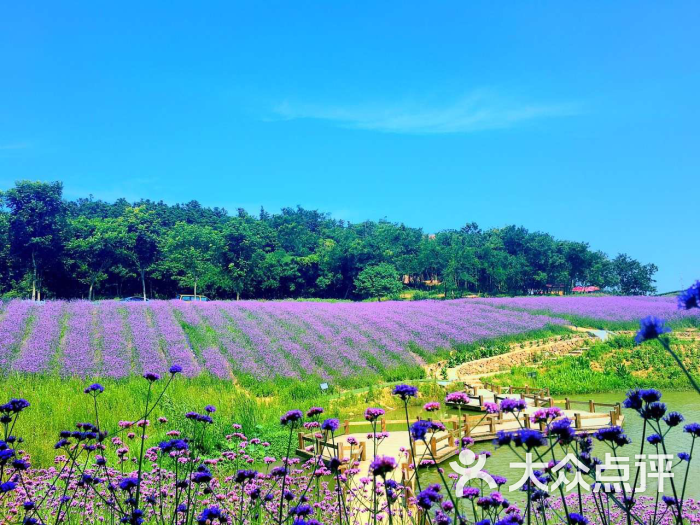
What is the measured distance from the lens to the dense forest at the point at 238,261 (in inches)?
1619

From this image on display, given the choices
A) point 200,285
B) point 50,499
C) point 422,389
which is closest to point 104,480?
point 50,499

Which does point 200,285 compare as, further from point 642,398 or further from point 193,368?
point 642,398

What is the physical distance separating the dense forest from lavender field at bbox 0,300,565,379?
2045 cm

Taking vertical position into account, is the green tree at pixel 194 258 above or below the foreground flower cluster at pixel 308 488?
above

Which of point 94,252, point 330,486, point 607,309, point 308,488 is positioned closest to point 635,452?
point 330,486

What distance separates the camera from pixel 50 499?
198 inches

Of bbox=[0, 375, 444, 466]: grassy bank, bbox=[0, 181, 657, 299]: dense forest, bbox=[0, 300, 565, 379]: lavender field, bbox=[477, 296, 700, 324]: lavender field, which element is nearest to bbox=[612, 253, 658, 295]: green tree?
bbox=[0, 181, 657, 299]: dense forest

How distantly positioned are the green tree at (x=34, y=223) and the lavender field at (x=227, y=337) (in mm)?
22254

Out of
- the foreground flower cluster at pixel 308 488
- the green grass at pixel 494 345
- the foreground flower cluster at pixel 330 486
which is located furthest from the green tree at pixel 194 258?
the foreground flower cluster at pixel 308 488

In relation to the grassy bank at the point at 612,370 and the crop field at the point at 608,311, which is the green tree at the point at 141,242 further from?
the grassy bank at the point at 612,370

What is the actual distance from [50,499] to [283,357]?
1203 centimetres

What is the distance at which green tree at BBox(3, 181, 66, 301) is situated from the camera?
39.8m

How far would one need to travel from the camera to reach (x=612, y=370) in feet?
60.3

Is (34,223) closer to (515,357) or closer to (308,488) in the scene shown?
(515,357)
